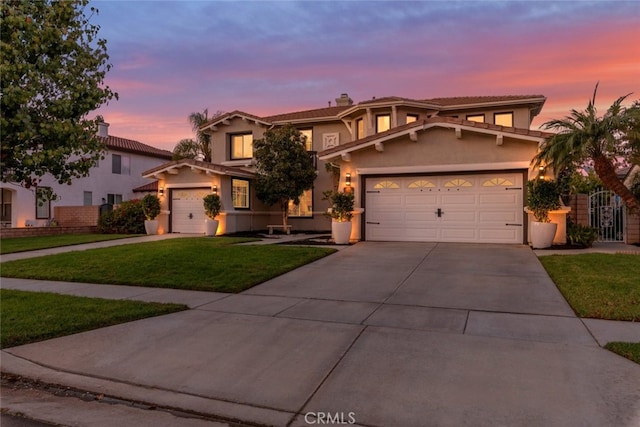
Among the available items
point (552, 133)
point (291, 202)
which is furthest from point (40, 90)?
point (291, 202)

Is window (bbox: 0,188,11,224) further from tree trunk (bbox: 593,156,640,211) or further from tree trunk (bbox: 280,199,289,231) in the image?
tree trunk (bbox: 593,156,640,211)

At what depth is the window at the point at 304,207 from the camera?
71.9 ft

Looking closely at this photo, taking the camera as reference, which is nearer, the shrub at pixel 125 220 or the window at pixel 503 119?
the window at pixel 503 119

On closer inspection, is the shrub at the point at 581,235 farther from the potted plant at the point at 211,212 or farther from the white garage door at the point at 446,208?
the potted plant at the point at 211,212

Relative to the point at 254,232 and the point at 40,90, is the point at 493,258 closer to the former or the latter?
the point at 40,90

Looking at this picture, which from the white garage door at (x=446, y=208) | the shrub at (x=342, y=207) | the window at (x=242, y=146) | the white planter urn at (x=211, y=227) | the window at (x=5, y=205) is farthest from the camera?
the window at (x=5, y=205)

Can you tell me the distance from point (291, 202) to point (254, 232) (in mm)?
2640

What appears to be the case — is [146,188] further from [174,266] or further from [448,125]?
[448,125]

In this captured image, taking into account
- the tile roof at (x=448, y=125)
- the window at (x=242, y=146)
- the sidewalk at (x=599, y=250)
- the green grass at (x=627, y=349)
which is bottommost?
the green grass at (x=627, y=349)

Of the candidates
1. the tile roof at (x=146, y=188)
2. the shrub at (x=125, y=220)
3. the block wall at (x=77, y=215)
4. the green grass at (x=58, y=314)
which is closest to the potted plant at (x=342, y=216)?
the green grass at (x=58, y=314)

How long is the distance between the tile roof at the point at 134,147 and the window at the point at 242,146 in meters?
10.2

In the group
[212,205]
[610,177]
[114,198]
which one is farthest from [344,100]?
[114,198]

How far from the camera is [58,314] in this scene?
6.44m

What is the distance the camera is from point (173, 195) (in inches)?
814
